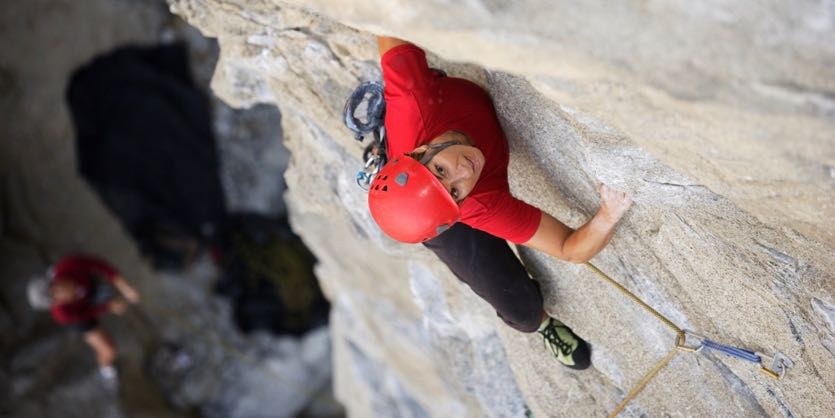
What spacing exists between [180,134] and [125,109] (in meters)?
0.53

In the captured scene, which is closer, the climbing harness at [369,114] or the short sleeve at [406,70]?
the short sleeve at [406,70]

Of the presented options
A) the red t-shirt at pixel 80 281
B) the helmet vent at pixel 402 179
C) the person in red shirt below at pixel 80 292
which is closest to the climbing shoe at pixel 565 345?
the helmet vent at pixel 402 179

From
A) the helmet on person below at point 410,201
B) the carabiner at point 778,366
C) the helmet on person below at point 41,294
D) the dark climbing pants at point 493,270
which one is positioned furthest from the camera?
the helmet on person below at point 41,294

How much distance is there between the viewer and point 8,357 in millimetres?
6535

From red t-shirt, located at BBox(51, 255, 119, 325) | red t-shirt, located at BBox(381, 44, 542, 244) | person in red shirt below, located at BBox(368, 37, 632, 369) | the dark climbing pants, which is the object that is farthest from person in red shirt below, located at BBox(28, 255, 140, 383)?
red t-shirt, located at BBox(381, 44, 542, 244)

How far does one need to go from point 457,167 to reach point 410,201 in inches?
7.8

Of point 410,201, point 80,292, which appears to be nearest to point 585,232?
point 410,201

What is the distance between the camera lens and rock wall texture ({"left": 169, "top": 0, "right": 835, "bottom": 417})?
1474 millimetres

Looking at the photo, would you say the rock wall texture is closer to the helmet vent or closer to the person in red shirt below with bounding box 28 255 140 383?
the helmet vent

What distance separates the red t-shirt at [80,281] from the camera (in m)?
5.72

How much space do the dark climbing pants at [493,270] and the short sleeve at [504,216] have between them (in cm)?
28

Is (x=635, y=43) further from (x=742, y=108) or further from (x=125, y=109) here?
A: (x=125, y=109)

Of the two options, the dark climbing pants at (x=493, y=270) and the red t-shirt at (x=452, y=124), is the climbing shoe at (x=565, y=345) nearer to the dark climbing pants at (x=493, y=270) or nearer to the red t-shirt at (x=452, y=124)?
the dark climbing pants at (x=493, y=270)

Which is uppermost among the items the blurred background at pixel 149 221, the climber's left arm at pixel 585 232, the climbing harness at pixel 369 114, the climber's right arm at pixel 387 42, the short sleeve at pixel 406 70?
the climber's right arm at pixel 387 42
